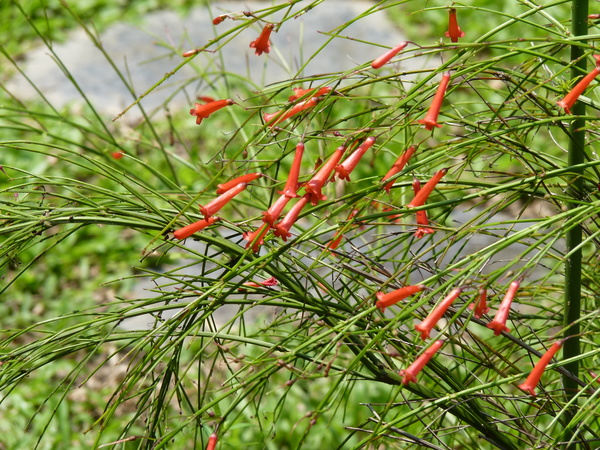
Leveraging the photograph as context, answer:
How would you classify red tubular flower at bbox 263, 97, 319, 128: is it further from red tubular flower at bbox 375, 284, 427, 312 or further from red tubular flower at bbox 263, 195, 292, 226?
red tubular flower at bbox 375, 284, 427, 312

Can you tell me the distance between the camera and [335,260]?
1.57 m

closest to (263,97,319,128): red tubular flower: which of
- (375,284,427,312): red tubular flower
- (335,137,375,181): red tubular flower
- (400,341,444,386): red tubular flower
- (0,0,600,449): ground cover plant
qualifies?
(0,0,600,449): ground cover plant

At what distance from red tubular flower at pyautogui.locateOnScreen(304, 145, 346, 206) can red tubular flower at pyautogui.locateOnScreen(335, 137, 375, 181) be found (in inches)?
0.5

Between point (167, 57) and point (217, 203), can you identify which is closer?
point (217, 203)

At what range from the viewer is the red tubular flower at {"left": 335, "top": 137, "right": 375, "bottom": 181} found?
120 cm

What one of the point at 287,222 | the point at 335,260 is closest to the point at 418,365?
the point at 287,222

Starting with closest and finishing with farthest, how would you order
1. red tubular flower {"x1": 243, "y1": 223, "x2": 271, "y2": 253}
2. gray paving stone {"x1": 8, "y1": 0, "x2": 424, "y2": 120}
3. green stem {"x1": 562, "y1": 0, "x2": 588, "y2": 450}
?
red tubular flower {"x1": 243, "y1": 223, "x2": 271, "y2": 253} < green stem {"x1": 562, "y1": 0, "x2": 588, "y2": 450} < gray paving stone {"x1": 8, "y1": 0, "x2": 424, "y2": 120}

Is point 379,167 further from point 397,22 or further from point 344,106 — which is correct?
point 397,22

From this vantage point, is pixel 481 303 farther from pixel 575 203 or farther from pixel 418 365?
pixel 575 203

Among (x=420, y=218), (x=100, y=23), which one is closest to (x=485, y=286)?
(x=420, y=218)

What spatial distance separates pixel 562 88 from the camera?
4.42 ft

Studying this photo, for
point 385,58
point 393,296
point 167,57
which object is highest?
point 167,57

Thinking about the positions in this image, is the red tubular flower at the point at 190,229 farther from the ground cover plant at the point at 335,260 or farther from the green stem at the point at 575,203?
the green stem at the point at 575,203

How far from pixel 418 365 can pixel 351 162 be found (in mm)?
362
